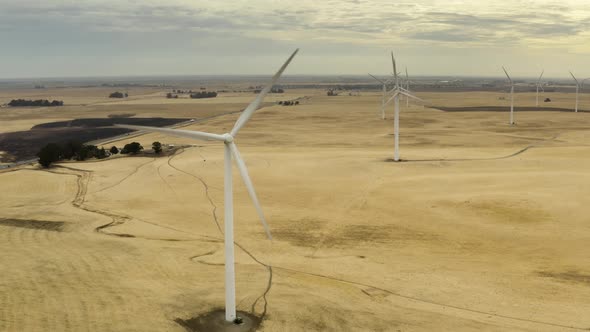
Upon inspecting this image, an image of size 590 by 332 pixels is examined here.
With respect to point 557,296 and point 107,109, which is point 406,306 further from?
point 107,109

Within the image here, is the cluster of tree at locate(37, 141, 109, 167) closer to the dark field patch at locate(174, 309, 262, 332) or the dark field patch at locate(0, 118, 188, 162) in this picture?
the dark field patch at locate(0, 118, 188, 162)

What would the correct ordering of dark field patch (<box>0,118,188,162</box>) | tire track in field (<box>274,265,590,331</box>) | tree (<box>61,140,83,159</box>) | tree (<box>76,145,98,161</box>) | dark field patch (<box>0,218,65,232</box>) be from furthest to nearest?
dark field patch (<box>0,118,188,162</box>) → tree (<box>61,140,83,159</box>) → tree (<box>76,145,98,161</box>) → dark field patch (<box>0,218,65,232</box>) → tire track in field (<box>274,265,590,331</box>)

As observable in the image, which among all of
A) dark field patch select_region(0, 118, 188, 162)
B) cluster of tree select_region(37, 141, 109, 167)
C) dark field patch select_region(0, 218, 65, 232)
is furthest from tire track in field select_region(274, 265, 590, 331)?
dark field patch select_region(0, 118, 188, 162)

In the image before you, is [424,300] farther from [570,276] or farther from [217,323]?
[217,323]

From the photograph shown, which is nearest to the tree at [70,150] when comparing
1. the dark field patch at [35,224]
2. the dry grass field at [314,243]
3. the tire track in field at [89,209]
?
the dry grass field at [314,243]

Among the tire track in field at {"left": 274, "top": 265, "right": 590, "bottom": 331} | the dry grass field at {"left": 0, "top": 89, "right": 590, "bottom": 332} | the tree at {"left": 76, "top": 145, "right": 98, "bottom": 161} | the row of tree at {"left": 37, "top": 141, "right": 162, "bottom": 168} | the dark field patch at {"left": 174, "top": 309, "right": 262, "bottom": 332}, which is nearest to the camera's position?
the dark field patch at {"left": 174, "top": 309, "right": 262, "bottom": 332}

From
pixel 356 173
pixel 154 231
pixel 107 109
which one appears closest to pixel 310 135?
pixel 356 173
